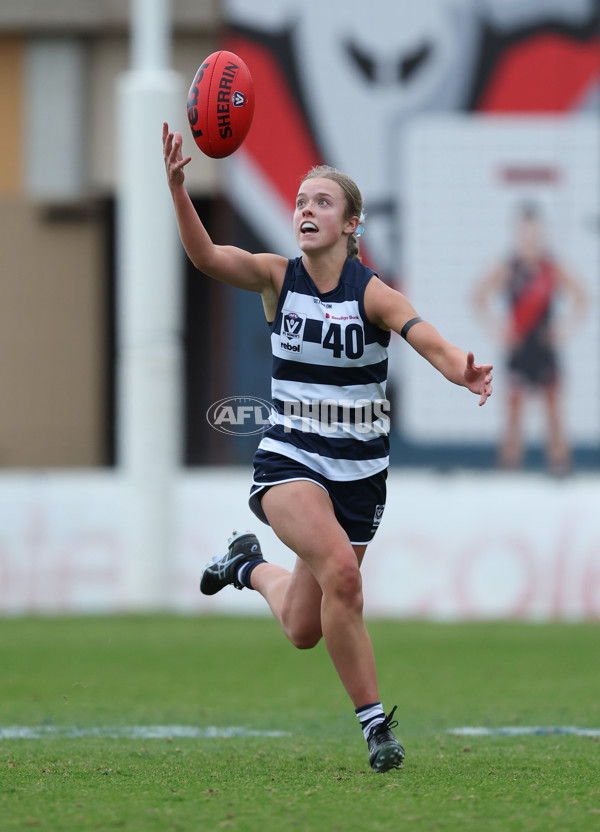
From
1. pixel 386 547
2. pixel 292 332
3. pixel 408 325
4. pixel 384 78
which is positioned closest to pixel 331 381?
pixel 292 332

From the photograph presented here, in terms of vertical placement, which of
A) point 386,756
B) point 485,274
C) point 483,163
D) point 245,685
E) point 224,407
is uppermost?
point 483,163

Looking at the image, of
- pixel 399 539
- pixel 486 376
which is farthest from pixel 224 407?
pixel 399 539

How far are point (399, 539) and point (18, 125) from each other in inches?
344

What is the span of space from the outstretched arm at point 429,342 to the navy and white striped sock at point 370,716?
1.19 metres

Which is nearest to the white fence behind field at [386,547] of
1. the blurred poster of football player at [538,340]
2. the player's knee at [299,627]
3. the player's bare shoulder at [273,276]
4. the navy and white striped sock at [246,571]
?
the blurred poster of football player at [538,340]

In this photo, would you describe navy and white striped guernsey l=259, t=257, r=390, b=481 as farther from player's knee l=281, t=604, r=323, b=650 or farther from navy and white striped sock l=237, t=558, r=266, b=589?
navy and white striped sock l=237, t=558, r=266, b=589

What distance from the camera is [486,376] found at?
4.94 m

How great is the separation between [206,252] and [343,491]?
1.05 meters

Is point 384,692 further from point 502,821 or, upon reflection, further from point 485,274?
point 485,274

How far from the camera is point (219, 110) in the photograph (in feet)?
18.7

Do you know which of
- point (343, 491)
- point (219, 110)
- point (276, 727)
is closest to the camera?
point (343, 491)

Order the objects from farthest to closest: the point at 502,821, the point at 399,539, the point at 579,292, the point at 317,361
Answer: the point at 579,292 → the point at 399,539 → the point at 317,361 → the point at 502,821

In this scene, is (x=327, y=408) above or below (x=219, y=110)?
below

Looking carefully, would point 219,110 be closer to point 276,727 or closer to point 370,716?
point 370,716
